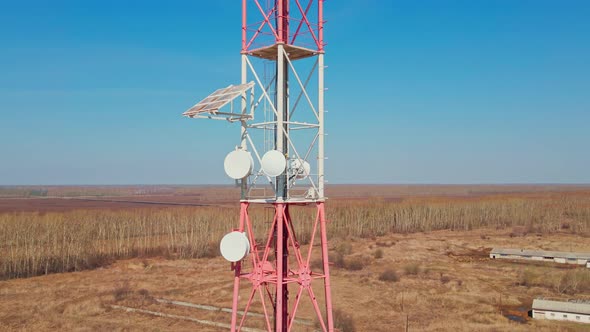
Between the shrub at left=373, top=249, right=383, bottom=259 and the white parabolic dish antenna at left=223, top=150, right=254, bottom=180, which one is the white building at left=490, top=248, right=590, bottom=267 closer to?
the shrub at left=373, top=249, right=383, bottom=259

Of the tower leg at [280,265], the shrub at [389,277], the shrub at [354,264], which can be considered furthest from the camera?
the shrub at [354,264]

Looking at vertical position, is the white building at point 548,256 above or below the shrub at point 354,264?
above

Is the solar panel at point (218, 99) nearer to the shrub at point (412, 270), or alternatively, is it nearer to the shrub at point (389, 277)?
the shrub at point (389, 277)

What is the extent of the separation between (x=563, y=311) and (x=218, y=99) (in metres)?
26.0

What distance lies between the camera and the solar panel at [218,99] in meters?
15.8

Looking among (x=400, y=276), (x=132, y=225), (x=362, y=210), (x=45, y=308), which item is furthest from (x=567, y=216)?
(x=45, y=308)

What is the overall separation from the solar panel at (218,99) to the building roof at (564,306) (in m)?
25.2

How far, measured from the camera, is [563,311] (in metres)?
31.0

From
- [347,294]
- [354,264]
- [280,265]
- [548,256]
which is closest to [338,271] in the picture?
[354,264]

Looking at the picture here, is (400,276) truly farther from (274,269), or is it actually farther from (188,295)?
(274,269)

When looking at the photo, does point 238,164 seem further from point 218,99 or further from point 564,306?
point 564,306

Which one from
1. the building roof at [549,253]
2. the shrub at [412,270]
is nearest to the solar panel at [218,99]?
the shrub at [412,270]

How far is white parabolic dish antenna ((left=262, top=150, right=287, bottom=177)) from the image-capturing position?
627 inches

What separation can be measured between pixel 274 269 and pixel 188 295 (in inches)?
940
